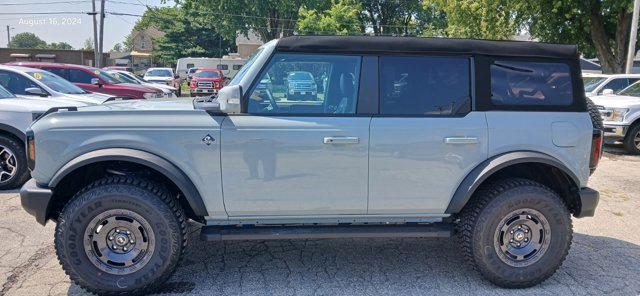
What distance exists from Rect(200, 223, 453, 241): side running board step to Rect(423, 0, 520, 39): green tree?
16.9m

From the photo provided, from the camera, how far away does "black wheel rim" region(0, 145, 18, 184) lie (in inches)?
250

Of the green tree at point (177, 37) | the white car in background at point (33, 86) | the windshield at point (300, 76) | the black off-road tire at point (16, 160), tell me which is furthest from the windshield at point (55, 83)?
the green tree at point (177, 37)

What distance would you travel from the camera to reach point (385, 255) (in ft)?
14.7

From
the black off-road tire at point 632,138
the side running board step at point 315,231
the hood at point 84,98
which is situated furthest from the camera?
the black off-road tire at point 632,138

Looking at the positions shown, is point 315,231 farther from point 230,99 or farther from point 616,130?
point 616,130

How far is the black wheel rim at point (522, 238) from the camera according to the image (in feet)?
12.2

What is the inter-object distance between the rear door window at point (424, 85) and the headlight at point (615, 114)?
324 inches

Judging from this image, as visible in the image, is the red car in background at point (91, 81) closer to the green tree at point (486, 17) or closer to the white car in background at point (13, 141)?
the white car in background at point (13, 141)

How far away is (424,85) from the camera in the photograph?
3.70 metres

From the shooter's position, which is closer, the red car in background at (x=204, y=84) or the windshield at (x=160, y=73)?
the red car in background at (x=204, y=84)

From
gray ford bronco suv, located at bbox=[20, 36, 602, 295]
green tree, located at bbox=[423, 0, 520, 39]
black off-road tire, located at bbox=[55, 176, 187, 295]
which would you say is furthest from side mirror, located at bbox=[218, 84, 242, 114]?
green tree, located at bbox=[423, 0, 520, 39]

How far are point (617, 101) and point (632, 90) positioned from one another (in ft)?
3.66

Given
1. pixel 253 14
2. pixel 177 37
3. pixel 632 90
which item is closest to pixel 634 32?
pixel 632 90

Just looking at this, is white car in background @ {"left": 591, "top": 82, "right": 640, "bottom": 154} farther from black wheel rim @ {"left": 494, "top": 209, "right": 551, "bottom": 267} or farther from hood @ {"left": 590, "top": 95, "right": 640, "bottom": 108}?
black wheel rim @ {"left": 494, "top": 209, "right": 551, "bottom": 267}
